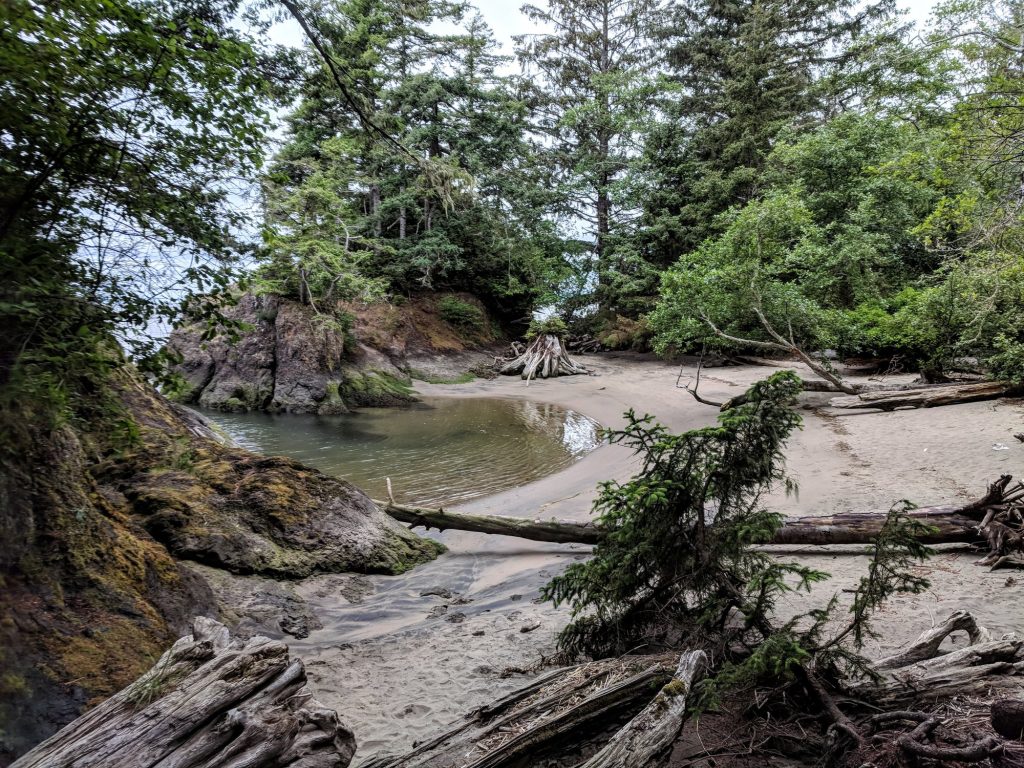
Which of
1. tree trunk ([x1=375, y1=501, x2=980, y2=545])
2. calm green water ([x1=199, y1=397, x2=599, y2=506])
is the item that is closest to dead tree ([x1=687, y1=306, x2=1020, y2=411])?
tree trunk ([x1=375, y1=501, x2=980, y2=545])

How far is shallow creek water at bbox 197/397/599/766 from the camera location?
3332mm

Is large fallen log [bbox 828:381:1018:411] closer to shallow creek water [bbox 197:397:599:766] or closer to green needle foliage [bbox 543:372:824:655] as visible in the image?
shallow creek water [bbox 197:397:599:766]

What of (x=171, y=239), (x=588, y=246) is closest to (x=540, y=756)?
(x=171, y=239)

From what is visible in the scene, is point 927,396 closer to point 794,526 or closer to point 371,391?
point 794,526

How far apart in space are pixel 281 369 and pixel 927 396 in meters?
18.2

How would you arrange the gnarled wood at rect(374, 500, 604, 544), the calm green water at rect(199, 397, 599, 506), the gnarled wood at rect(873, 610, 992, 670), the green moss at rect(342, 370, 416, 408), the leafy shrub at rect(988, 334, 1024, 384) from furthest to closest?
the green moss at rect(342, 370, 416, 408) → the leafy shrub at rect(988, 334, 1024, 384) → the calm green water at rect(199, 397, 599, 506) → the gnarled wood at rect(374, 500, 604, 544) → the gnarled wood at rect(873, 610, 992, 670)

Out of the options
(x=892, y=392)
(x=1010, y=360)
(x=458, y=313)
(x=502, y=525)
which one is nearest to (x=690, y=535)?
(x=502, y=525)

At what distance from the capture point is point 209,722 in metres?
1.89

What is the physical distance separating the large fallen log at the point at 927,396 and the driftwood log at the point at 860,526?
6095 millimetres

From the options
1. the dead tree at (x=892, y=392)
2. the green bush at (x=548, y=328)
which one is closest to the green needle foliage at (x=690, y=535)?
the dead tree at (x=892, y=392)

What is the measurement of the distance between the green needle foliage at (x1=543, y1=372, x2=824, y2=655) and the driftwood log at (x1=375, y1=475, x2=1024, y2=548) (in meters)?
1.35

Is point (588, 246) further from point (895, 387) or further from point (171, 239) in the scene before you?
point (171, 239)

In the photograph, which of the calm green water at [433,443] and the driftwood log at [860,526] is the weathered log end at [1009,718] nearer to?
the driftwood log at [860,526]

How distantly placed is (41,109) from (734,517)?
3.98m
